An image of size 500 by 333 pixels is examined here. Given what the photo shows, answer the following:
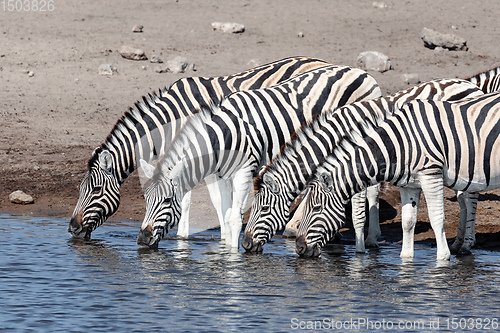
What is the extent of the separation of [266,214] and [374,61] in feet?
39.2

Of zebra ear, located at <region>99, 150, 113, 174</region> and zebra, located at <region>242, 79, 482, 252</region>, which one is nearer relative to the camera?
zebra, located at <region>242, 79, 482, 252</region>

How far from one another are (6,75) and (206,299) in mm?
13445

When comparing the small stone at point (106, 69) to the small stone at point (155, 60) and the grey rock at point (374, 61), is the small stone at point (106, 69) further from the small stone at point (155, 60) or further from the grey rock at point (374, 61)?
the grey rock at point (374, 61)

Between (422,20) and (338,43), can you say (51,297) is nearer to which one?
(338,43)

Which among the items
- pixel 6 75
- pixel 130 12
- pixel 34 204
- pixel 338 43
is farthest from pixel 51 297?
pixel 130 12

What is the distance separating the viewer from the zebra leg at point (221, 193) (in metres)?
11.0

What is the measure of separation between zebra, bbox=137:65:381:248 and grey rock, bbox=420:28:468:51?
1211cm

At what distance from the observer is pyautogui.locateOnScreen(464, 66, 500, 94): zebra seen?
557 inches

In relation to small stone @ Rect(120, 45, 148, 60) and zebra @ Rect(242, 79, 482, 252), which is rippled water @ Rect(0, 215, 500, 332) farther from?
small stone @ Rect(120, 45, 148, 60)

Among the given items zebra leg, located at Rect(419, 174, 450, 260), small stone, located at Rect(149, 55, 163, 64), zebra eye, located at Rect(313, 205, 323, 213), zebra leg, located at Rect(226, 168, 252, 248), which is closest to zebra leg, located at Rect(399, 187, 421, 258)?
zebra leg, located at Rect(419, 174, 450, 260)

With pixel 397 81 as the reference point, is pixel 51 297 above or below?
below

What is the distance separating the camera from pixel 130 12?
2558 centimetres

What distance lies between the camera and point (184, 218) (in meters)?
11.5

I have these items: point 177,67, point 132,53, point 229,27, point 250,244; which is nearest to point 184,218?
point 250,244
